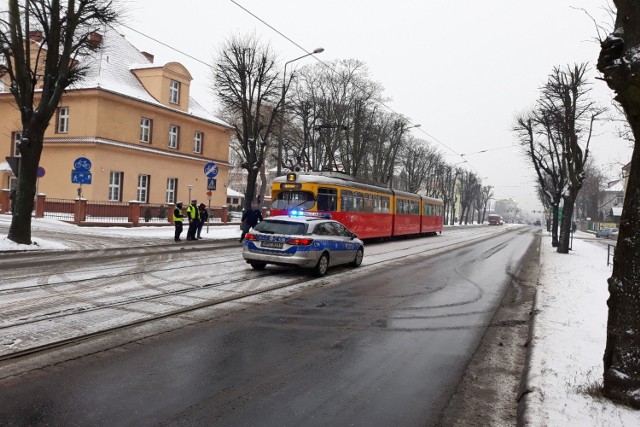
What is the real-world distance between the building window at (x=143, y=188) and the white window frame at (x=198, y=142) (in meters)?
5.60

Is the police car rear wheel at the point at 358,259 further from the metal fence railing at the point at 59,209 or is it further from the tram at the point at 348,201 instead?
the metal fence railing at the point at 59,209

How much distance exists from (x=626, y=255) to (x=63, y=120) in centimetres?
3382

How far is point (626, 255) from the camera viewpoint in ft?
13.5

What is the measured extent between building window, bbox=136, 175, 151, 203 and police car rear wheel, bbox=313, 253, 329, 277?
986 inches

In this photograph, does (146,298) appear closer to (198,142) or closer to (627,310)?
(627,310)

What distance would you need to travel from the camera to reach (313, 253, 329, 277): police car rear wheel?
39.1 feet

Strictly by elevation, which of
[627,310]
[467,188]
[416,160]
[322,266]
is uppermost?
[416,160]

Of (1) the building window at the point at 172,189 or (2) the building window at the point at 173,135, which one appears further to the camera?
(1) the building window at the point at 172,189

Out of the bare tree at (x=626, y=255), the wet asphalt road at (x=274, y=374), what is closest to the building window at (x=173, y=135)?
the wet asphalt road at (x=274, y=374)

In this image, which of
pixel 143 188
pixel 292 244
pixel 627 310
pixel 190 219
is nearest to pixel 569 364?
pixel 627 310

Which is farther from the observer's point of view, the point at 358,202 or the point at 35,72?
the point at 358,202

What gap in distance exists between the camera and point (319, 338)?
6.45m

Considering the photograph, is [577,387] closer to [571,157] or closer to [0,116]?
[571,157]

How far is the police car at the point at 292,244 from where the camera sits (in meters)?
11.5
